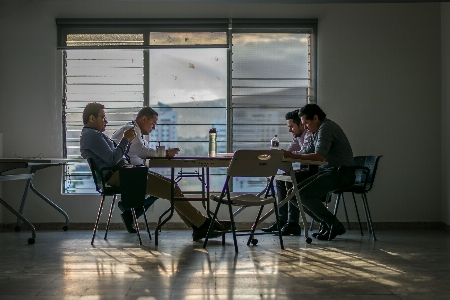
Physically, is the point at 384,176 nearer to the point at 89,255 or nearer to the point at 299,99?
the point at 299,99

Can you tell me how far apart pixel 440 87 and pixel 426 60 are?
357 mm

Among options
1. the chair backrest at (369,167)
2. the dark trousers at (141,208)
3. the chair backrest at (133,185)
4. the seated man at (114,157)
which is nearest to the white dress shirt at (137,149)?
the seated man at (114,157)

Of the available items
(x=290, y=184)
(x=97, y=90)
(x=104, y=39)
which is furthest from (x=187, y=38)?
(x=290, y=184)

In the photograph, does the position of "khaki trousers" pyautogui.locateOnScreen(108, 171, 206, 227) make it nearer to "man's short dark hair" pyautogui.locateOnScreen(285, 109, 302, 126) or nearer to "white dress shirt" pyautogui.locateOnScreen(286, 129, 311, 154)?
"white dress shirt" pyautogui.locateOnScreen(286, 129, 311, 154)

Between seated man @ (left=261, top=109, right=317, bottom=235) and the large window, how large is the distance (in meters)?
0.51

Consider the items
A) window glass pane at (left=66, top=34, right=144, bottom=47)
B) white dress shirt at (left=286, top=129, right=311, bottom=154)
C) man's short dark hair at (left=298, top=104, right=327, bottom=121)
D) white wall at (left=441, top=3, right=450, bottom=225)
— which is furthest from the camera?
window glass pane at (left=66, top=34, right=144, bottom=47)

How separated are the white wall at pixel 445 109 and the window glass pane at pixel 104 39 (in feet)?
11.5

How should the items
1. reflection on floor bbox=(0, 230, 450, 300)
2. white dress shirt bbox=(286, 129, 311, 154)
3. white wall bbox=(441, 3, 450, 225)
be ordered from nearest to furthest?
reflection on floor bbox=(0, 230, 450, 300), white dress shirt bbox=(286, 129, 311, 154), white wall bbox=(441, 3, 450, 225)

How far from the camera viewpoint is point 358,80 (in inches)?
271

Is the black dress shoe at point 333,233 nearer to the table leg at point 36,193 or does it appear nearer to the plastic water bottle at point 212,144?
the plastic water bottle at point 212,144

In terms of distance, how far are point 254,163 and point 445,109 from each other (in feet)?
9.97

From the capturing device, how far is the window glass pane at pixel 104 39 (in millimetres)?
6781

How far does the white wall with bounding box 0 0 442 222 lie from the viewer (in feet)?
22.3

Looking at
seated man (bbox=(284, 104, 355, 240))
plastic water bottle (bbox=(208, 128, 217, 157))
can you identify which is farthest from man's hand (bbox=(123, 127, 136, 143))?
seated man (bbox=(284, 104, 355, 240))
